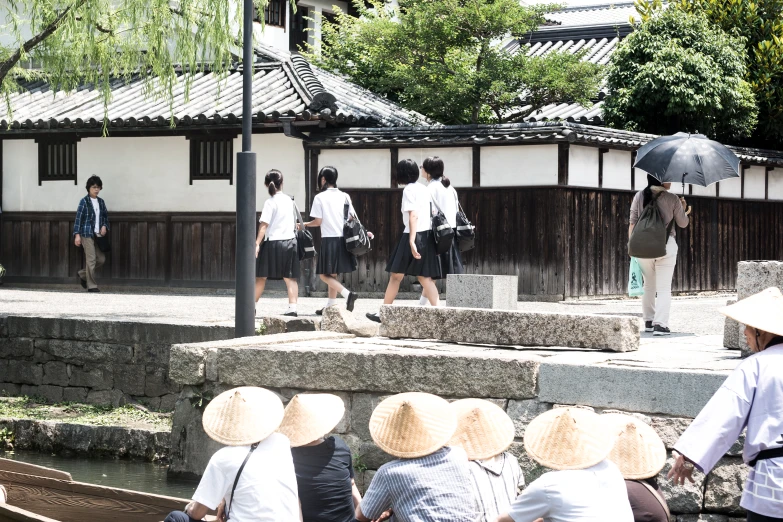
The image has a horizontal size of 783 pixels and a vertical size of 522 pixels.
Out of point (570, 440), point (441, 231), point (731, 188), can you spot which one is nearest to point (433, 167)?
point (441, 231)

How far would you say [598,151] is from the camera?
1684 cm

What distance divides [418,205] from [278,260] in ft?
6.78

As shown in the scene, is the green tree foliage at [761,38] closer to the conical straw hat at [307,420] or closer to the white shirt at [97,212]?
the white shirt at [97,212]

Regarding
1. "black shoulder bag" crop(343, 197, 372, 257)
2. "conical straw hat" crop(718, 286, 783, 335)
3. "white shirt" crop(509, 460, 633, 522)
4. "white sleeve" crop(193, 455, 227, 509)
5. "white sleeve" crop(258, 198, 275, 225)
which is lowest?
"white sleeve" crop(193, 455, 227, 509)

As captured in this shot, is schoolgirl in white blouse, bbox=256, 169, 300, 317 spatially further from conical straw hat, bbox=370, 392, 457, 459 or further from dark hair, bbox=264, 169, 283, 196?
conical straw hat, bbox=370, 392, 457, 459

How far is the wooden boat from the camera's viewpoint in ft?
21.0

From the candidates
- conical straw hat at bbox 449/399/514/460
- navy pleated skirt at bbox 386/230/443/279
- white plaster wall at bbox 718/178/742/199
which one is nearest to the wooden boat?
conical straw hat at bbox 449/399/514/460

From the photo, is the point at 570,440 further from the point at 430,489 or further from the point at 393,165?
the point at 393,165

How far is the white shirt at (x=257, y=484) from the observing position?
4934mm

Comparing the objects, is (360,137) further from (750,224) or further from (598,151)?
(750,224)

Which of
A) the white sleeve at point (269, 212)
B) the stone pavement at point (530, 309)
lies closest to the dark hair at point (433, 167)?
the white sleeve at point (269, 212)

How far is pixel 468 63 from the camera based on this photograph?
64.3 ft

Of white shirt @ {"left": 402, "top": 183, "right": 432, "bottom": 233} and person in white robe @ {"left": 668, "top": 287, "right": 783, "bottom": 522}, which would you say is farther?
white shirt @ {"left": 402, "top": 183, "right": 432, "bottom": 233}

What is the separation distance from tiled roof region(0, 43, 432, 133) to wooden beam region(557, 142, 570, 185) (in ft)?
11.1
